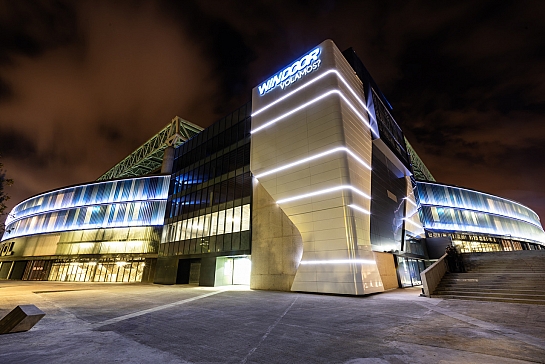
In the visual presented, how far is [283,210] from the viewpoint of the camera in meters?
20.0

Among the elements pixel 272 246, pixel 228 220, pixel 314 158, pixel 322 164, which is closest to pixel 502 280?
pixel 322 164

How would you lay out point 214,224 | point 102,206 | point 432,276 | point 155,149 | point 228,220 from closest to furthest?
point 432,276 → point 228,220 → point 214,224 → point 102,206 → point 155,149

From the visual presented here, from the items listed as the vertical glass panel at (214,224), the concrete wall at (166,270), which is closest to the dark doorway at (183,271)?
the concrete wall at (166,270)

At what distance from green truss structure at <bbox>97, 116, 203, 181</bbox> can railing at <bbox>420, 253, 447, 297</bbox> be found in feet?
136

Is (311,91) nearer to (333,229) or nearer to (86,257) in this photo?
(333,229)

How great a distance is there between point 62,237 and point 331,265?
45538 millimetres

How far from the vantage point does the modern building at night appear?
1775 cm

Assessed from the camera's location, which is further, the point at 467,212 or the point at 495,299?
the point at 467,212

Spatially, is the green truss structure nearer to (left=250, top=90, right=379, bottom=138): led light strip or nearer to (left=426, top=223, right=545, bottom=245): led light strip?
(left=250, top=90, right=379, bottom=138): led light strip

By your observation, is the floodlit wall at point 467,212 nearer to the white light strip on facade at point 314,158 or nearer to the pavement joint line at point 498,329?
the white light strip on facade at point 314,158

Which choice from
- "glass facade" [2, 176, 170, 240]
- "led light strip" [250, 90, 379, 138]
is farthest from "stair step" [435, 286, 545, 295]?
"glass facade" [2, 176, 170, 240]

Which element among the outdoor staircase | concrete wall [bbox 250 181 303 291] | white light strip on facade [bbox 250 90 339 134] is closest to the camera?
the outdoor staircase

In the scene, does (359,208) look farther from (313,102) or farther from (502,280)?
(313,102)

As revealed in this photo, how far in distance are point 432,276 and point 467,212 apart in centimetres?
3369
